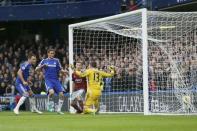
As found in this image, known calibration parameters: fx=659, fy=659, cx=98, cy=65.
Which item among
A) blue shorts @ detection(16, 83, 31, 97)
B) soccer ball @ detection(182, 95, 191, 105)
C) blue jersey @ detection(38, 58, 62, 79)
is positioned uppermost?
blue jersey @ detection(38, 58, 62, 79)

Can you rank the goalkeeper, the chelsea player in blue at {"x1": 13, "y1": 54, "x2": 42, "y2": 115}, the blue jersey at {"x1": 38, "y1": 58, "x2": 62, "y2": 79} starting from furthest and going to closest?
the chelsea player in blue at {"x1": 13, "y1": 54, "x2": 42, "y2": 115} → the blue jersey at {"x1": 38, "y1": 58, "x2": 62, "y2": 79} → the goalkeeper

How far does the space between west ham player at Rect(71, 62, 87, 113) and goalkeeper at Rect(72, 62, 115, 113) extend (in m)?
0.46

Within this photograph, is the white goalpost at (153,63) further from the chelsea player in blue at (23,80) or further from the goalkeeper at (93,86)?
the chelsea player in blue at (23,80)

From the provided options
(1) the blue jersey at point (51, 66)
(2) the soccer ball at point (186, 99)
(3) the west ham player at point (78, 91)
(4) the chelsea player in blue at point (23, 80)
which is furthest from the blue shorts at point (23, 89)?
(2) the soccer ball at point (186, 99)

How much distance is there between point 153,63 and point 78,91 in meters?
2.71

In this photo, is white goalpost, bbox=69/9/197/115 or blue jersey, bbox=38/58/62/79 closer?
white goalpost, bbox=69/9/197/115

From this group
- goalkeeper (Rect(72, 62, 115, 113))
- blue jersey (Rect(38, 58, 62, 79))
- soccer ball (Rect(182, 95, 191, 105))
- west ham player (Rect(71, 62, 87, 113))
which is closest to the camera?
soccer ball (Rect(182, 95, 191, 105))

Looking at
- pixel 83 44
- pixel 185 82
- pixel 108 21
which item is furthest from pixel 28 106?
pixel 185 82

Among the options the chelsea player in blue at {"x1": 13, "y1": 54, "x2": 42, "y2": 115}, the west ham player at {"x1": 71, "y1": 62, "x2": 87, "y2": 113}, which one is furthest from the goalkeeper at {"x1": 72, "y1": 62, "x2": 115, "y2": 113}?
the chelsea player in blue at {"x1": 13, "y1": 54, "x2": 42, "y2": 115}

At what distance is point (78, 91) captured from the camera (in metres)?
20.5

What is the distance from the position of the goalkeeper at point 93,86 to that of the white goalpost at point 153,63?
4.13 ft

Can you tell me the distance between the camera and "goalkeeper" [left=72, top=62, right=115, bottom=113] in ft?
63.4

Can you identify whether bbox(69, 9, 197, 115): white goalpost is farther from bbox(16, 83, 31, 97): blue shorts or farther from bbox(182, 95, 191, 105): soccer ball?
bbox(16, 83, 31, 97): blue shorts

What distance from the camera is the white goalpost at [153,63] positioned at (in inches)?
727
